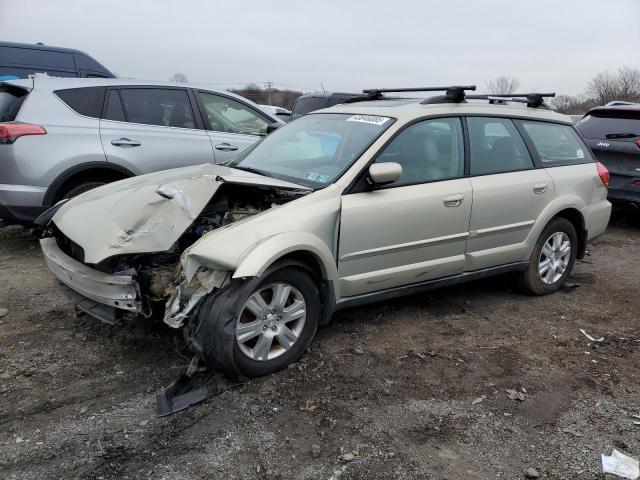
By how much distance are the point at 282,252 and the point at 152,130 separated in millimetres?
3388

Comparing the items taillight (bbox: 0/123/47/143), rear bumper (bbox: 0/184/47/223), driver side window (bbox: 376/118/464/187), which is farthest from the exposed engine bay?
→ taillight (bbox: 0/123/47/143)

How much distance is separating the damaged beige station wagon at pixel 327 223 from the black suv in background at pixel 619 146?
256 centimetres

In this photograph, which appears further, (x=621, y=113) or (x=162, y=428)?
(x=621, y=113)

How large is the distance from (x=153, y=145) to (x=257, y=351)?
11.1 feet

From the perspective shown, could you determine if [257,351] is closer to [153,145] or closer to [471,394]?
[471,394]

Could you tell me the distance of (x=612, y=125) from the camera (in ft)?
25.2

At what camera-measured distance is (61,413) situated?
9.77 ft

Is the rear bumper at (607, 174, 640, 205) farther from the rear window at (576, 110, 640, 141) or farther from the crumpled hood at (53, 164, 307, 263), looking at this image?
the crumpled hood at (53, 164, 307, 263)

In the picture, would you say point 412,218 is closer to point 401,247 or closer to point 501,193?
point 401,247

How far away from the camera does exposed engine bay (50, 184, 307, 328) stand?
10.1 ft

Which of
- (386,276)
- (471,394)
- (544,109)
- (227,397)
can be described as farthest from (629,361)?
(227,397)

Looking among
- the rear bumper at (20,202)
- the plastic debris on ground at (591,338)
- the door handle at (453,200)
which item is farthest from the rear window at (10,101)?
the plastic debris on ground at (591,338)

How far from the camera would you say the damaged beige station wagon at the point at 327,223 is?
3117mm

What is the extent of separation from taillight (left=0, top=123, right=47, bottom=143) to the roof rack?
4.08m
